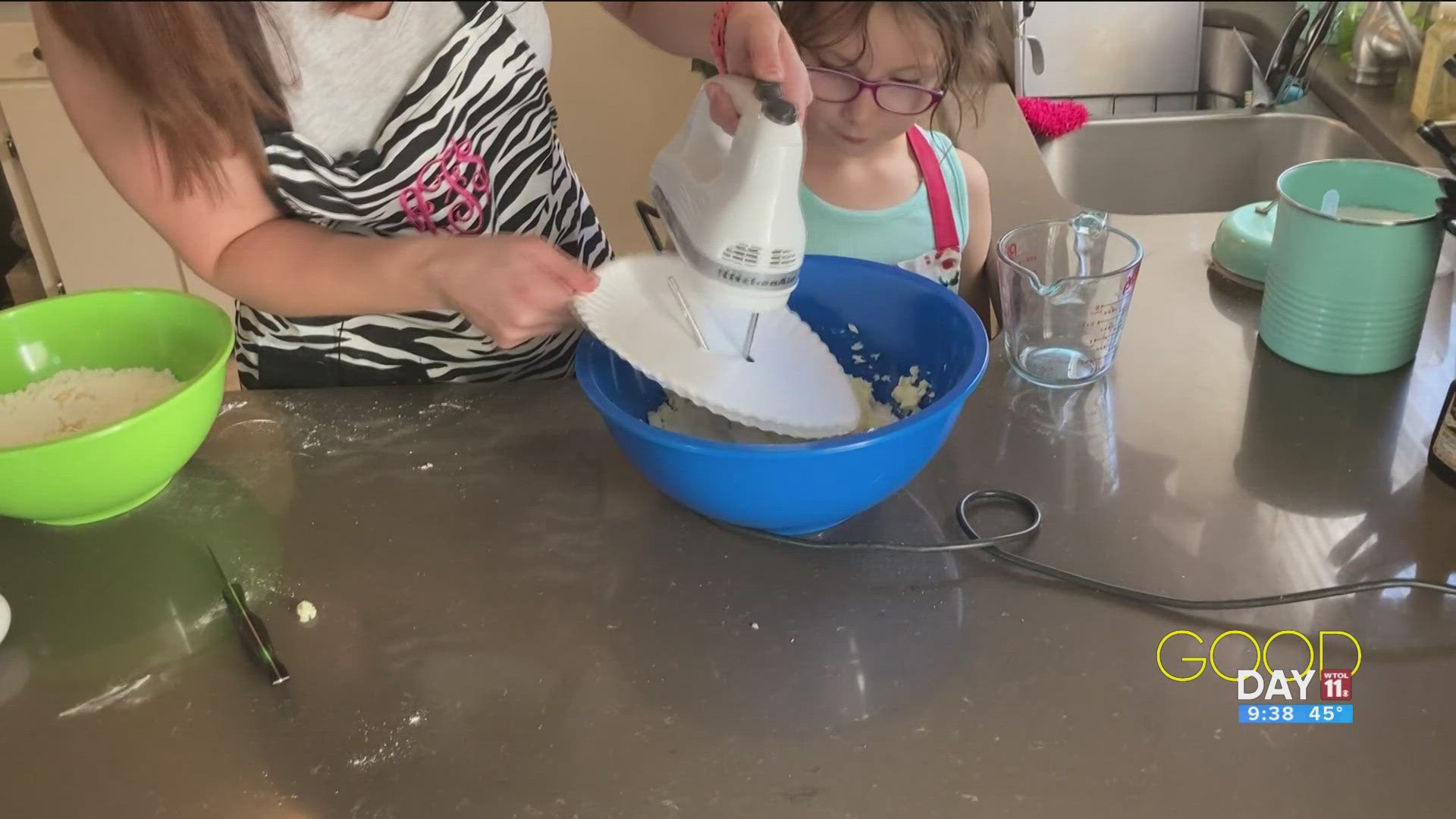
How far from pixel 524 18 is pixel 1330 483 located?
0.68 m

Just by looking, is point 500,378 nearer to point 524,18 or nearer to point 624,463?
point 624,463

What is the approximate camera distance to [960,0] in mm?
896

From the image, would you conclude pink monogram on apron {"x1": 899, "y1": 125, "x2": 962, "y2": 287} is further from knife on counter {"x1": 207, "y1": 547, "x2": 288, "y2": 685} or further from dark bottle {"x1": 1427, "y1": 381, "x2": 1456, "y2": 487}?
knife on counter {"x1": 207, "y1": 547, "x2": 288, "y2": 685}

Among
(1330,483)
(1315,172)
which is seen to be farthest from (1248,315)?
(1330,483)

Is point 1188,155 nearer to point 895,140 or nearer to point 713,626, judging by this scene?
point 895,140

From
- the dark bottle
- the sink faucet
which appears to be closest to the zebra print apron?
the dark bottle

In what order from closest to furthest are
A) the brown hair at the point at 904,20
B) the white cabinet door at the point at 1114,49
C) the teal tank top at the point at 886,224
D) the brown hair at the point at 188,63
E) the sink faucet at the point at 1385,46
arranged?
the brown hair at the point at 188,63, the brown hair at the point at 904,20, the teal tank top at the point at 886,224, the sink faucet at the point at 1385,46, the white cabinet door at the point at 1114,49

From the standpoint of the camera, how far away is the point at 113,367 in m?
0.94

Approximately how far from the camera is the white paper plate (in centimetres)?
72

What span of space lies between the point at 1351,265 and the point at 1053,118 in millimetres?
728

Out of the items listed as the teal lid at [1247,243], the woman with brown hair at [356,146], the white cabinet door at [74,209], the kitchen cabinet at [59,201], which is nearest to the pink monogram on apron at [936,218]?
the teal lid at [1247,243]

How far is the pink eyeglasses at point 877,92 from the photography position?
0.95m

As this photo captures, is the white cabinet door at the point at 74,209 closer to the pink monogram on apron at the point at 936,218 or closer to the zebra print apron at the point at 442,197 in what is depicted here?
the zebra print apron at the point at 442,197

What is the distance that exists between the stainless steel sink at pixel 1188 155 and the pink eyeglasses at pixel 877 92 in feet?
2.11
